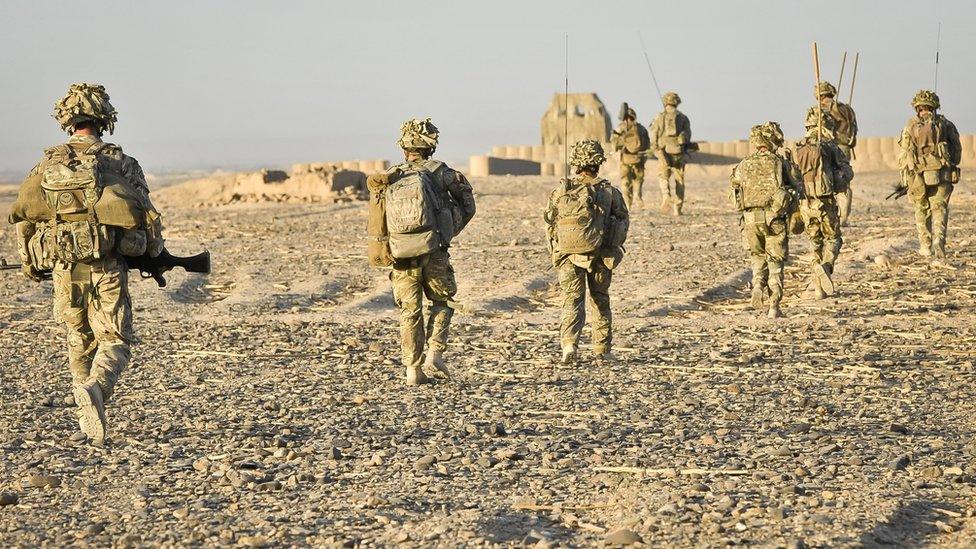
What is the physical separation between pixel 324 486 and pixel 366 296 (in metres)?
8.57

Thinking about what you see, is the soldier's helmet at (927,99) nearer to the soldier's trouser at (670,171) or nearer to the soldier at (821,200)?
the soldier at (821,200)

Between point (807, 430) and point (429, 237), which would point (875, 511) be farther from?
point (429, 237)

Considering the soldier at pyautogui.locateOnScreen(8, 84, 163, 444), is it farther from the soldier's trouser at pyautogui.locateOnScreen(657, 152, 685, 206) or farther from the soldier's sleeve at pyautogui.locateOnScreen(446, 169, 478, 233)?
the soldier's trouser at pyautogui.locateOnScreen(657, 152, 685, 206)

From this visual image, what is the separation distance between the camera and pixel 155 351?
38.4 ft

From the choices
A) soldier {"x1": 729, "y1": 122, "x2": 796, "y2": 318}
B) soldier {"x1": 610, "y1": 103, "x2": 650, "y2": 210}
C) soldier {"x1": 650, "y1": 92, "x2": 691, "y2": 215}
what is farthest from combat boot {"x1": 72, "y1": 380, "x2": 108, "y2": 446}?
soldier {"x1": 610, "y1": 103, "x2": 650, "y2": 210}

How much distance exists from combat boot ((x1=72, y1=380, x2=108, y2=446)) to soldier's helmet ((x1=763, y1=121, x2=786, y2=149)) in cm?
691

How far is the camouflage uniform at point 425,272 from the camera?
9688 mm

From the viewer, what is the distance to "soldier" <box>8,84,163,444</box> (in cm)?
779

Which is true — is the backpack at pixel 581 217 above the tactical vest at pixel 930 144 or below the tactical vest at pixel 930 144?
below

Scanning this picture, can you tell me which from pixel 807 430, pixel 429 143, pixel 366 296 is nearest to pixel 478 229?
pixel 366 296

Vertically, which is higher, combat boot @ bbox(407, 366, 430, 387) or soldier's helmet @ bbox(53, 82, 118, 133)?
soldier's helmet @ bbox(53, 82, 118, 133)

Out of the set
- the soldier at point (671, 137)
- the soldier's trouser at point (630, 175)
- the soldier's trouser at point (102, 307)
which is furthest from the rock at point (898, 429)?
the soldier's trouser at point (630, 175)

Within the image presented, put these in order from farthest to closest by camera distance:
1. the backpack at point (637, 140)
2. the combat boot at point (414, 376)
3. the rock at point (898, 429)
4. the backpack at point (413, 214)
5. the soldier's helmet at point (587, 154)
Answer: the backpack at point (637, 140) < the soldier's helmet at point (587, 154) < the combat boot at point (414, 376) < the backpack at point (413, 214) < the rock at point (898, 429)

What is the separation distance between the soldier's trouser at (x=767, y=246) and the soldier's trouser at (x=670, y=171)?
31.9ft
